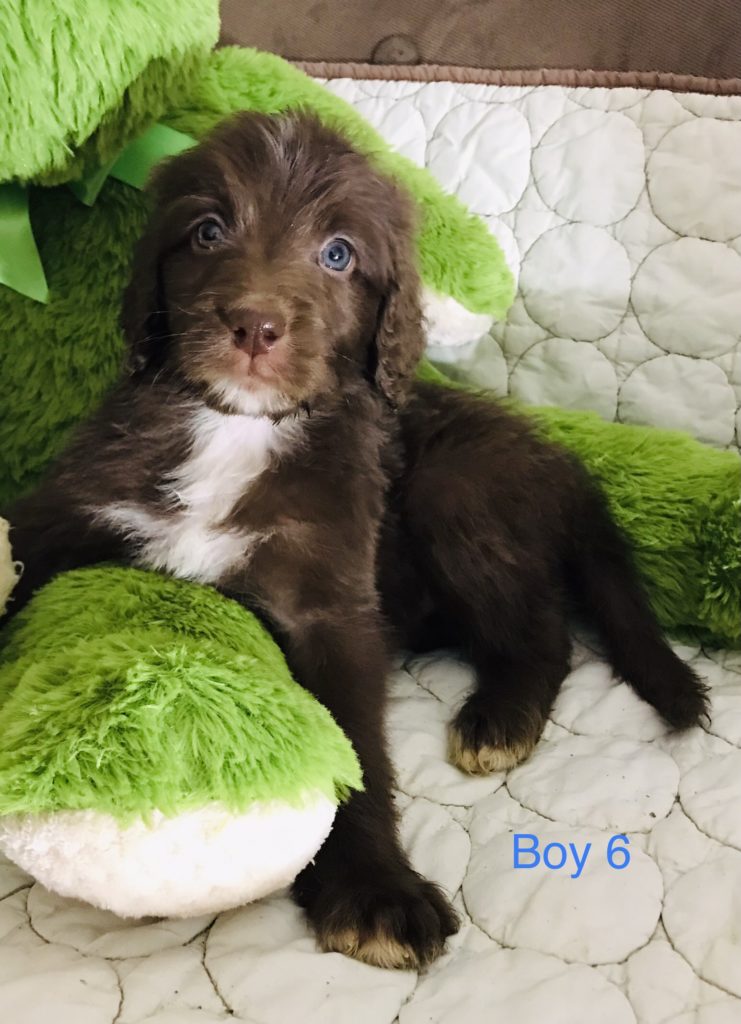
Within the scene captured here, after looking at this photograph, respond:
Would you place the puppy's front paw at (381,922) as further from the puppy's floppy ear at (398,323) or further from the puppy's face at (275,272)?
the puppy's floppy ear at (398,323)

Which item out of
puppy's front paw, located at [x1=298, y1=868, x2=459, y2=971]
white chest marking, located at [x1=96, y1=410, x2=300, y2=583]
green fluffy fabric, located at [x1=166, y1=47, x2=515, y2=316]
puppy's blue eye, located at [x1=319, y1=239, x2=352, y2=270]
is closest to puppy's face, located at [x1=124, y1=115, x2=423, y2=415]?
puppy's blue eye, located at [x1=319, y1=239, x2=352, y2=270]

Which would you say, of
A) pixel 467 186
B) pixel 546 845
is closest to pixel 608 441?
pixel 467 186

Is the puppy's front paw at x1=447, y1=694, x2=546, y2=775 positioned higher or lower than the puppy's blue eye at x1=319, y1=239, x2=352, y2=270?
lower

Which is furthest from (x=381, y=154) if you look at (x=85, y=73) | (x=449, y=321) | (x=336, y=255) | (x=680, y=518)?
(x=680, y=518)

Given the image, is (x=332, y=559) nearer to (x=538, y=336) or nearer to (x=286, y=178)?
(x=286, y=178)

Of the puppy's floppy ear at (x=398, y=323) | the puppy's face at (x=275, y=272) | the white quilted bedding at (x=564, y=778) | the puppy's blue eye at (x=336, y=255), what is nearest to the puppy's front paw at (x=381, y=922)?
the white quilted bedding at (x=564, y=778)

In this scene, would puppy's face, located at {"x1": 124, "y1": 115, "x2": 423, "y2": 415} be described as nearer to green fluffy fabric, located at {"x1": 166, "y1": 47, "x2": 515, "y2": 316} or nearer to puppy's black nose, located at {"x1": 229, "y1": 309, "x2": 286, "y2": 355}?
puppy's black nose, located at {"x1": 229, "y1": 309, "x2": 286, "y2": 355}

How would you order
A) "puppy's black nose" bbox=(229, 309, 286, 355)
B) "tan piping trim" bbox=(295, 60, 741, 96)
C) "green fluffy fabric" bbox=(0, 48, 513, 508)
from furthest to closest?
"tan piping trim" bbox=(295, 60, 741, 96), "green fluffy fabric" bbox=(0, 48, 513, 508), "puppy's black nose" bbox=(229, 309, 286, 355)
